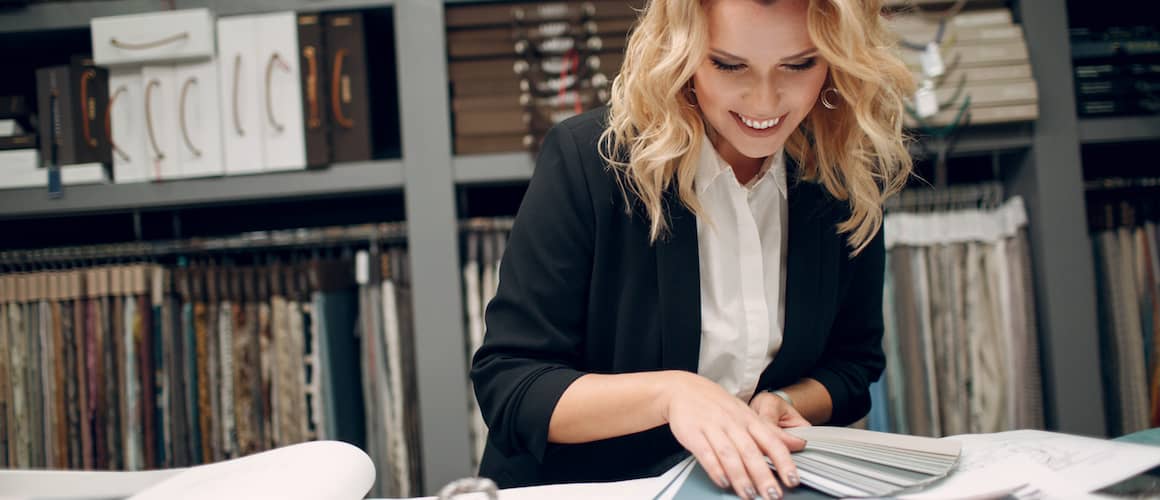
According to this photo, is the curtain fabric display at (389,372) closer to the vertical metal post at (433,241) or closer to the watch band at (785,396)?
the vertical metal post at (433,241)

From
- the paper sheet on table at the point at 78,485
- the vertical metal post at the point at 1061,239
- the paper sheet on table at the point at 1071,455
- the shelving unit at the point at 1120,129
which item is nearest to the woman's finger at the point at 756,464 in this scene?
the paper sheet on table at the point at 1071,455

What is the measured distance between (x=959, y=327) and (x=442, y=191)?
3.67 ft

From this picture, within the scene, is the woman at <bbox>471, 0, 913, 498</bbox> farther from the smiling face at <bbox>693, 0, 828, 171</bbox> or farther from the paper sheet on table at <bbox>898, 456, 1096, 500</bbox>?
the paper sheet on table at <bbox>898, 456, 1096, 500</bbox>

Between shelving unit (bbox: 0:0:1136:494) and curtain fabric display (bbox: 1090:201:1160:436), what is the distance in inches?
4.1

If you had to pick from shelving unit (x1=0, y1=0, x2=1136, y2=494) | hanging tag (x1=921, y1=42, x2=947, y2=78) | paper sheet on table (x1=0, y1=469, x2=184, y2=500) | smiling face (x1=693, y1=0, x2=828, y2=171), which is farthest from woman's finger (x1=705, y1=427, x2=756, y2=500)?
hanging tag (x1=921, y1=42, x2=947, y2=78)

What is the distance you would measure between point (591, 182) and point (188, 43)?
113 centimetres

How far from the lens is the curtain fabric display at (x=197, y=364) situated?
1.64 m

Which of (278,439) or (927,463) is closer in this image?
(927,463)

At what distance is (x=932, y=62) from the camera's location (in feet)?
5.28

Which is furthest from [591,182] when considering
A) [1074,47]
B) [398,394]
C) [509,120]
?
[1074,47]

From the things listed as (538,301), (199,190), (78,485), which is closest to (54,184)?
(199,190)

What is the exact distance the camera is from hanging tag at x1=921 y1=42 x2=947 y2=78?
160 centimetres

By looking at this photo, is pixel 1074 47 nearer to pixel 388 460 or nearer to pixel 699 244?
pixel 699 244

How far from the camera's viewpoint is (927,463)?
600mm
